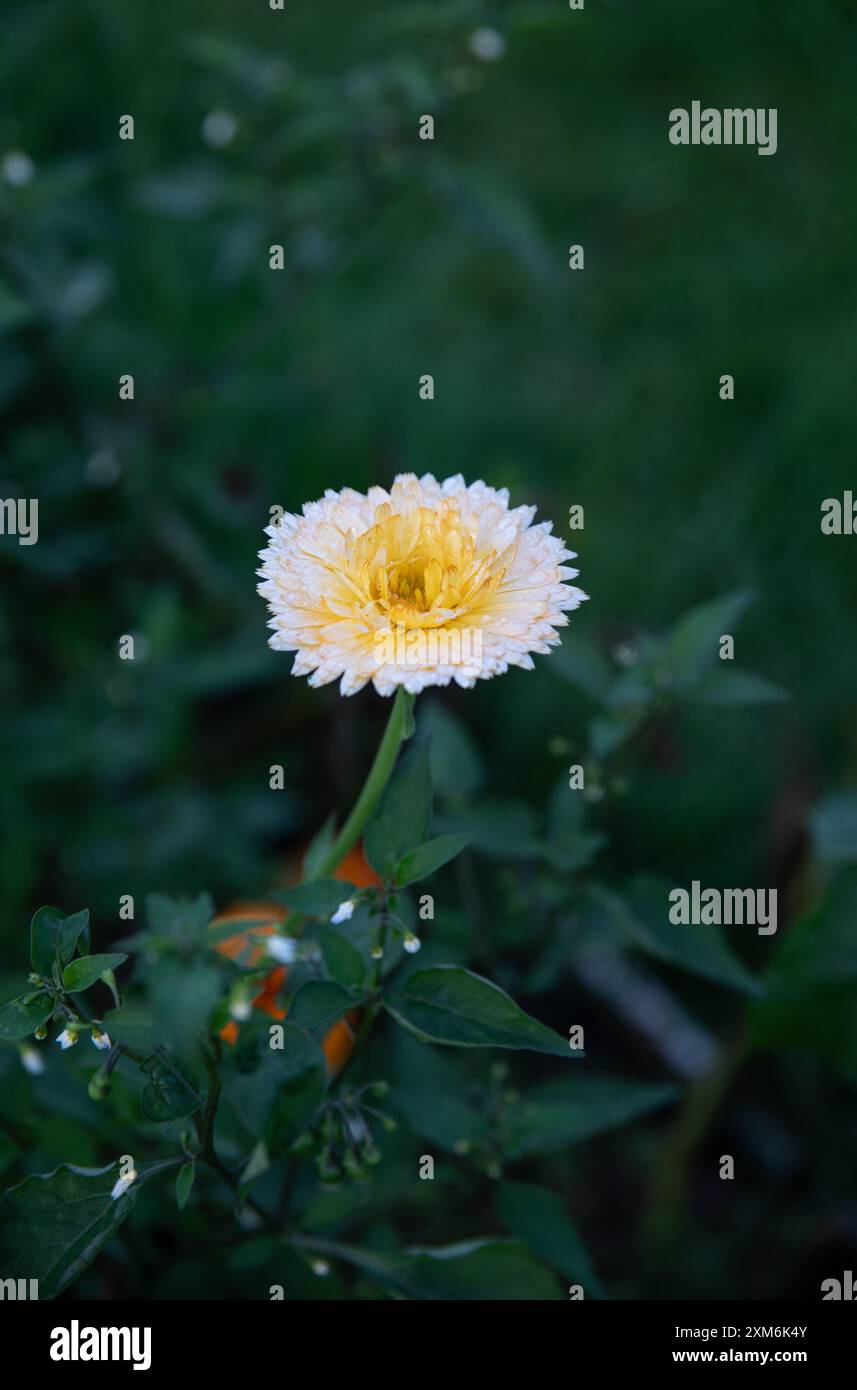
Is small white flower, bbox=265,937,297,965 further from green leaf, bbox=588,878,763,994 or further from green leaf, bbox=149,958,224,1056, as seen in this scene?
green leaf, bbox=588,878,763,994

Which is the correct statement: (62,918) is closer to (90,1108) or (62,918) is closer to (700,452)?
(90,1108)

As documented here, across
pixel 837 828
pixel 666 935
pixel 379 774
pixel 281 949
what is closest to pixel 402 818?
pixel 379 774

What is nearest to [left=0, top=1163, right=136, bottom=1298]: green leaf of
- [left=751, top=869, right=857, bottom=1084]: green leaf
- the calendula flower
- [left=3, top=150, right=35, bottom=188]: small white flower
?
the calendula flower

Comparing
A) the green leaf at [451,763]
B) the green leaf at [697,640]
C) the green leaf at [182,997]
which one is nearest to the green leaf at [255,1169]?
the green leaf at [182,997]
